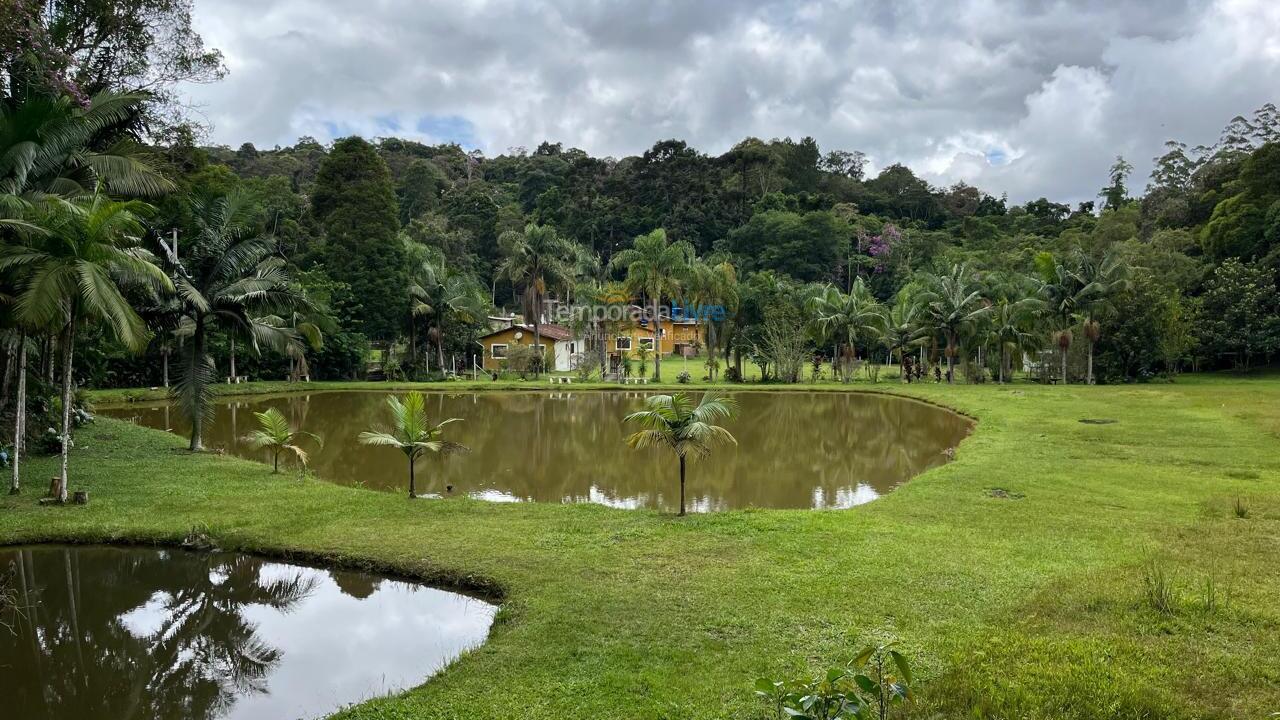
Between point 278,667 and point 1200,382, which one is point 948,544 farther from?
point 1200,382

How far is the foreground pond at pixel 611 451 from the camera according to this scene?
561 inches

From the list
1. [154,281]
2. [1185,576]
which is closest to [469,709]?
[1185,576]

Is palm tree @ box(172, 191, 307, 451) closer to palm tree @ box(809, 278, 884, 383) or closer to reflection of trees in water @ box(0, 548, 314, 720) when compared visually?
reflection of trees in water @ box(0, 548, 314, 720)

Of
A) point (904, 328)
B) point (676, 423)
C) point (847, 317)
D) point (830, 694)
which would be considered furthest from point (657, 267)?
point (830, 694)

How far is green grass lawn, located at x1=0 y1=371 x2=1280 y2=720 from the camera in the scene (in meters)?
5.43

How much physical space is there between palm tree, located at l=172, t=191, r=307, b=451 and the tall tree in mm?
21562

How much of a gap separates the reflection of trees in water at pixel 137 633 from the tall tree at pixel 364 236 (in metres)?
30.6

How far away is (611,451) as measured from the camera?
61.4 ft

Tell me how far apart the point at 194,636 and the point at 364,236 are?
35327 mm

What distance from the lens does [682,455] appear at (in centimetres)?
1126

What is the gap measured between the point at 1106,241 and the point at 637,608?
54.5 meters

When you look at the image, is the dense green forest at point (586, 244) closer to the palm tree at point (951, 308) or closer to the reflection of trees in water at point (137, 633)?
the palm tree at point (951, 308)

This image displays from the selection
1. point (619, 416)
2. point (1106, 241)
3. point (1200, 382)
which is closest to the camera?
point (619, 416)

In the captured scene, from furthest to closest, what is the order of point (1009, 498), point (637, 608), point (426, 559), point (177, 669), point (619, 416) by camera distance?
point (619, 416) → point (1009, 498) → point (426, 559) → point (637, 608) → point (177, 669)
